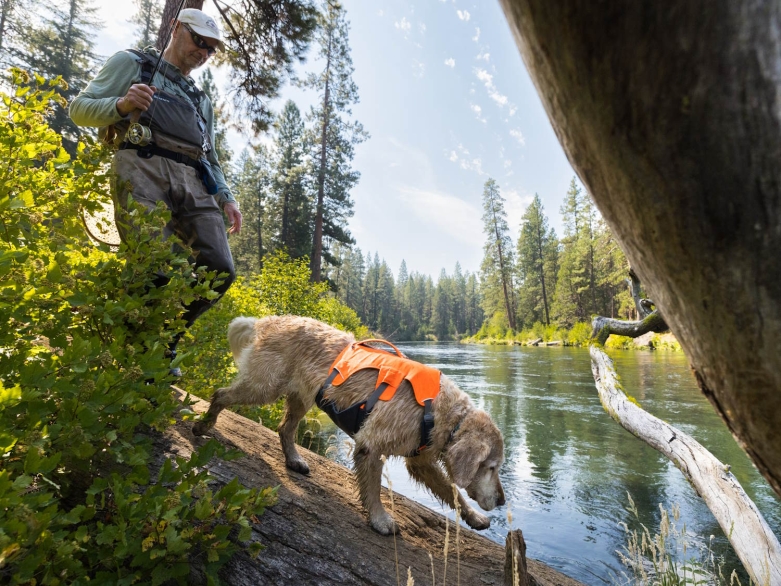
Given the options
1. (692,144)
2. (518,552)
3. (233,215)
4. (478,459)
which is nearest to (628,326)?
(478,459)

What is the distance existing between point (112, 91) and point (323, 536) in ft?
10.7

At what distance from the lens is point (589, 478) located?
6.17 meters

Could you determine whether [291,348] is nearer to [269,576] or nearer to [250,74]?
[269,576]

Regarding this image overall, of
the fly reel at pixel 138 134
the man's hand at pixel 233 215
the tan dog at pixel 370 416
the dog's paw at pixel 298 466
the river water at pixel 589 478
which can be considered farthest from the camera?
the river water at pixel 589 478

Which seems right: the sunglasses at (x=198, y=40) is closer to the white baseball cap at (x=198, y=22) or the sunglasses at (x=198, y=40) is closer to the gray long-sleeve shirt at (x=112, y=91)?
the white baseball cap at (x=198, y=22)

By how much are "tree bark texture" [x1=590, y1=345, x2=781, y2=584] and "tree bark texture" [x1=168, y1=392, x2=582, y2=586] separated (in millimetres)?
1200

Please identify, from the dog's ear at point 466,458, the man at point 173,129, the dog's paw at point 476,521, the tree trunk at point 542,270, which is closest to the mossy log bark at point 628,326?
Result: the dog's ear at point 466,458

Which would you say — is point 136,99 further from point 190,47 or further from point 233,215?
point 233,215

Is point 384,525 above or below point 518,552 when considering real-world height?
below

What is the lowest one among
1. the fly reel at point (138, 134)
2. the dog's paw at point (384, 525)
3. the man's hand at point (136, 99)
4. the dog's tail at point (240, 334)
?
the dog's paw at point (384, 525)

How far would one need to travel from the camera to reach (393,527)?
2947 millimetres

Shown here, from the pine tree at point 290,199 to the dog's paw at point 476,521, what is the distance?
96.4ft

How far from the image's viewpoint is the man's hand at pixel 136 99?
2.46m

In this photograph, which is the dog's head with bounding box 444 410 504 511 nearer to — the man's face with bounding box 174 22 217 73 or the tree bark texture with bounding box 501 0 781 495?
the tree bark texture with bounding box 501 0 781 495
